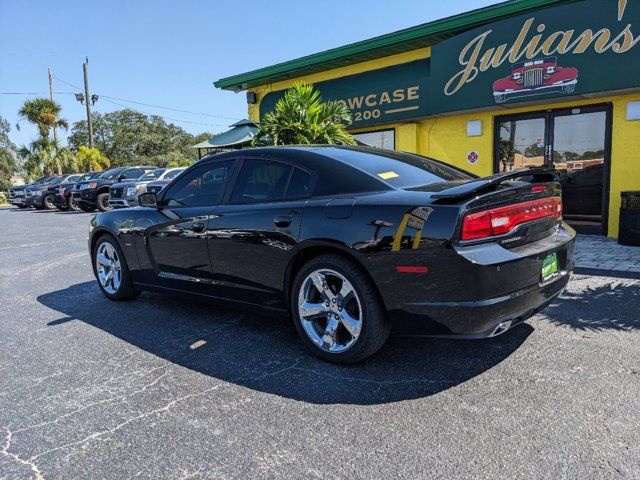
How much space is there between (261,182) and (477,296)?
1.93m

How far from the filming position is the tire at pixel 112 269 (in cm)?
502

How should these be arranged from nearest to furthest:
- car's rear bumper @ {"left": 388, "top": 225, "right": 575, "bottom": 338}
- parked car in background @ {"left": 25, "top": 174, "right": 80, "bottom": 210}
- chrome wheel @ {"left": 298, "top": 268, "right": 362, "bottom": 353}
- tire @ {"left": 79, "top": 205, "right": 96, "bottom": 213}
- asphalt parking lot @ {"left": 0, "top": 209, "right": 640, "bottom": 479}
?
asphalt parking lot @ {"left": 0, "top": 209, "right": 640, "bottom": 479}, car's rear bumper @ {"left": 388, "top": 225, "right": 575, "bottom": 338}, chrome wheel @ {"left": 298, "top": 268, "right": 362, "bottom": 353}, tire @ {"left": 79, "top": 205, "right": 96, "bottom": 213}, parked car in background @ {"left": 25, "top": 174, "right": 80, "bottom": 210}

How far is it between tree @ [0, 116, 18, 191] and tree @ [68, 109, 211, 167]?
8816mm

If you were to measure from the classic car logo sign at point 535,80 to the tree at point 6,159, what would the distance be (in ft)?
182

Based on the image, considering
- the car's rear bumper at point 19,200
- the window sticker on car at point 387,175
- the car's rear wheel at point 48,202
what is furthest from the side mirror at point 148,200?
the car's rear bumper at point 19,200

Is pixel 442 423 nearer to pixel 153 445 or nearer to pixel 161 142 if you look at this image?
pixel 153 445

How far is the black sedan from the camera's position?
2803 mm

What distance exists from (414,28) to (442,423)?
9553 mm

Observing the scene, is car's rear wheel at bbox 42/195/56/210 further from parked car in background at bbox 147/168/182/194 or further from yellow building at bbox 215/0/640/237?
yellow building at bbox 215/0/640/237

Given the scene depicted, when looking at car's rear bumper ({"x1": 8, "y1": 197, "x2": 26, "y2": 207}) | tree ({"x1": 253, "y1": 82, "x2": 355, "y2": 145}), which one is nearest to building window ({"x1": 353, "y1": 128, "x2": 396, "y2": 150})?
tree ({"x1": 253, "y1": 82, "x2": 355, "y2": 145})

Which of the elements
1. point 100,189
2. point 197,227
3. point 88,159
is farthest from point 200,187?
point 88,159

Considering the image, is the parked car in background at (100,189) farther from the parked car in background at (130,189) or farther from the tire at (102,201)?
the parked car in background at (130,189)

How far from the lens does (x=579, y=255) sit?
22.5 ft

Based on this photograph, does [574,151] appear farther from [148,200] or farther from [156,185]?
[156,185]
